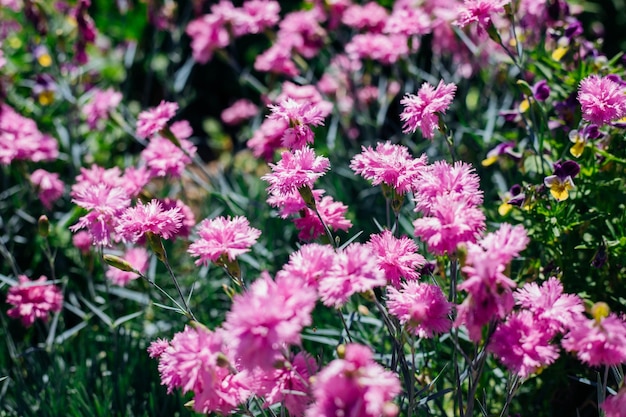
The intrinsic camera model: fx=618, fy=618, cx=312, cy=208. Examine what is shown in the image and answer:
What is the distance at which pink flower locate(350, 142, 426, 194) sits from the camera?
123 centimetres

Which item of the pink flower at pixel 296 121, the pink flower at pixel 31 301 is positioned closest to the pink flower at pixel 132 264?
the pink flower at pixel 31 301

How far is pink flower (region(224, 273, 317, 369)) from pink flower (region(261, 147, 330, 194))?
1.10 feet

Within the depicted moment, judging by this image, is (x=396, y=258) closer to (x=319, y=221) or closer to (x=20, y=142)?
(x=319, y=221)

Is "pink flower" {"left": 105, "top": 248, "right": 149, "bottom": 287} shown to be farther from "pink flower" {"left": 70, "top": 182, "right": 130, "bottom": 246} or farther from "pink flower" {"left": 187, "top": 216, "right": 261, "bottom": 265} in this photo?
"pink flower" {"left": 187, "top": 216, "right": 261, "bottom": 265}

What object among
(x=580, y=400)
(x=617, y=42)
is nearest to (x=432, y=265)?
(x=580, y=400)

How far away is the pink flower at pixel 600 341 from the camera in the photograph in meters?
0.95

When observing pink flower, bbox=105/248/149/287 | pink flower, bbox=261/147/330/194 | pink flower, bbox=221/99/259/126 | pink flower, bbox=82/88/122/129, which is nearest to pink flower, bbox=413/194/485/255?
pink flower, bbox=261/147/330/194

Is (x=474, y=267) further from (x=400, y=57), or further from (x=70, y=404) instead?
(x=400, y=57)

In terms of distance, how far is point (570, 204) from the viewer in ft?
5.19

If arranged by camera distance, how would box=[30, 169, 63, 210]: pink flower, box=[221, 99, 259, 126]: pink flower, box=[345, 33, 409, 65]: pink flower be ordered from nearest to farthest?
box=[30, 169, 63, 210]: pink flower < box=[345, 33, 409, 65]: pink flower < box=[221, 99, 259, 126]: pink flower

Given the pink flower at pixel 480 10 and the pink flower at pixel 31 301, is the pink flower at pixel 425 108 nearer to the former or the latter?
the pink flower at pixel 480 10

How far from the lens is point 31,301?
1.79m

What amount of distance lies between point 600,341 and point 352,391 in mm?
408

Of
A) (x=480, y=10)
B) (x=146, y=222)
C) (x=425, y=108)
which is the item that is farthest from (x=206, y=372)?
(x=480, y=10)
